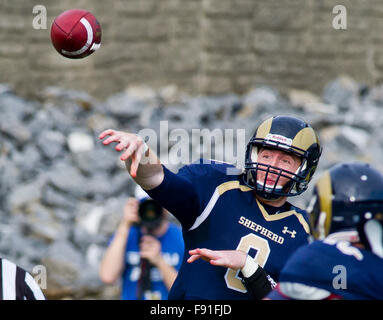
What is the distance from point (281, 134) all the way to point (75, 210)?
4.71m

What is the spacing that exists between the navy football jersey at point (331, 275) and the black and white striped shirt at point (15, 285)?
985mm

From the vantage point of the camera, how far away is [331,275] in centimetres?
244

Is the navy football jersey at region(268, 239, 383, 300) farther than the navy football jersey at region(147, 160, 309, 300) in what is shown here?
No

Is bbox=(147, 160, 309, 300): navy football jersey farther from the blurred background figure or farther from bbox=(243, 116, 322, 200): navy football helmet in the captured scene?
the blurred background figure

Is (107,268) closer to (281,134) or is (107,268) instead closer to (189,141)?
(281,134)

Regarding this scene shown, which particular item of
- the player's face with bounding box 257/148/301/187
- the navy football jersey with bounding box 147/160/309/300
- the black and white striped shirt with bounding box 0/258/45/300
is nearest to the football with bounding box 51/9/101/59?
the navy football jersey with bounding box 147/160/309/300

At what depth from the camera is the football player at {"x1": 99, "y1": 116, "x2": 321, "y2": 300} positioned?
10.5 feet

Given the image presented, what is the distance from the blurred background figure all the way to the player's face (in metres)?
1.61

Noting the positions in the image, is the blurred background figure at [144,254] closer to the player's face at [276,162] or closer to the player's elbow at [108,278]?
the player's elbow at [108,278]

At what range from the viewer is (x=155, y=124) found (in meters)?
8.79

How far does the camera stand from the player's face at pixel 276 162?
3.34m

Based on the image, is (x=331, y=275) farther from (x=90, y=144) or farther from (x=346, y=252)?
(x=90, y=144)

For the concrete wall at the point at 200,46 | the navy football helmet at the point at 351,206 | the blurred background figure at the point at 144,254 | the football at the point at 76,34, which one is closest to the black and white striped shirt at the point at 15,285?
the navy football helmet at the point at 351,206
